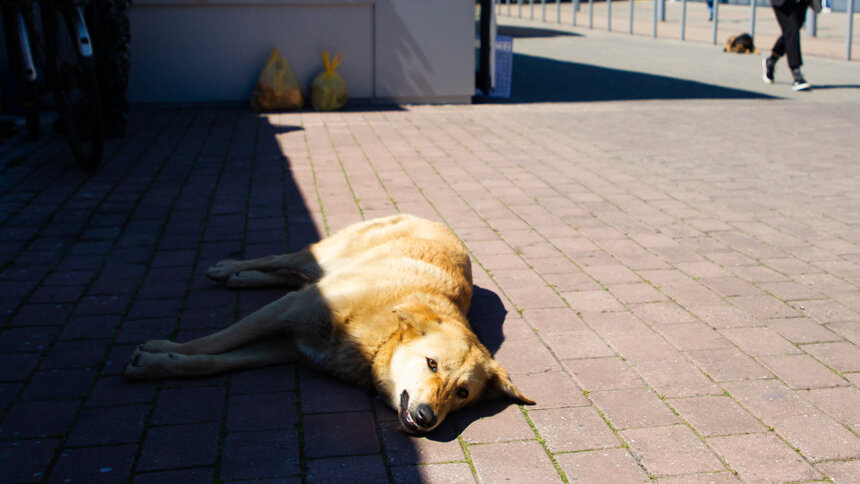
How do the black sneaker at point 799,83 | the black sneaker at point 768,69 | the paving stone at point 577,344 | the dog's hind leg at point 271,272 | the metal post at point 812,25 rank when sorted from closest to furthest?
the paving stone at point 577,344 < the dog's hind leg at point 271,272 < the black sneaker at point 799,83 < the black sneaker at point 768,69 < the metal post at point 812,25

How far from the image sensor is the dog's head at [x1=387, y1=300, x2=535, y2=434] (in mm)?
3098

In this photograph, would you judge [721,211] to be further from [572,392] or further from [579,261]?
[572,392]

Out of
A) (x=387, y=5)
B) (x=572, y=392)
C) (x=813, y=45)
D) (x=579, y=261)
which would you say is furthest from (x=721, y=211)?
(x=813, y=45)

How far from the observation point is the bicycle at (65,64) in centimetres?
686

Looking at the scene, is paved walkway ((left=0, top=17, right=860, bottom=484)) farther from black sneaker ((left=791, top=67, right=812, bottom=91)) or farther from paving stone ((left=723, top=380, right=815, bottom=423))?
black sneaker ((left=791, top=67, right=812, bottom=91))

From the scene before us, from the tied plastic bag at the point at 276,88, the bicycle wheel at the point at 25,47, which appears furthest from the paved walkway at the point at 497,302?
the tied plastic bag at the point at 276,88

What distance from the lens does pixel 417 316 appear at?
3.33 metres

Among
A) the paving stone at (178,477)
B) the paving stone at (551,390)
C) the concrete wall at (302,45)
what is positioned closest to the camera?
the paving stone at (178,477)

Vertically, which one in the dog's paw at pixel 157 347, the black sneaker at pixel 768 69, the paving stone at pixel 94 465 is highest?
the black sneaker at pixel 768 69

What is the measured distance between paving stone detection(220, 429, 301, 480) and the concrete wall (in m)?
9.03

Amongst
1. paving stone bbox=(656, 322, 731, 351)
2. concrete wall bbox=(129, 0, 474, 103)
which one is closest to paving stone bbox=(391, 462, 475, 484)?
paving stone bbox=(656, 322, 731, 351)

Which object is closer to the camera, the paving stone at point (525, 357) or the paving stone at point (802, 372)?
the paving stone at point (802, 372)

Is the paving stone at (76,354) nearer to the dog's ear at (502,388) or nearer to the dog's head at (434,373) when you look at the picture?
the dog's head at (434,373)

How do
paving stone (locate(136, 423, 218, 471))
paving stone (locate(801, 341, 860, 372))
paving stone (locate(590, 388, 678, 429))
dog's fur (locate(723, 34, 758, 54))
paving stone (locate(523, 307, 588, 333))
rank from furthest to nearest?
1. dog's fur (locate(723, 34, 758, 54))
2. paving stone (locate(523, 307, 588, 333))
3. paving stone (locate(801, 341, 860, 372))
4. paving stone (locate(590, 388, 678, 429))
5. paving stone (locate(136, 423, 218, 471))
